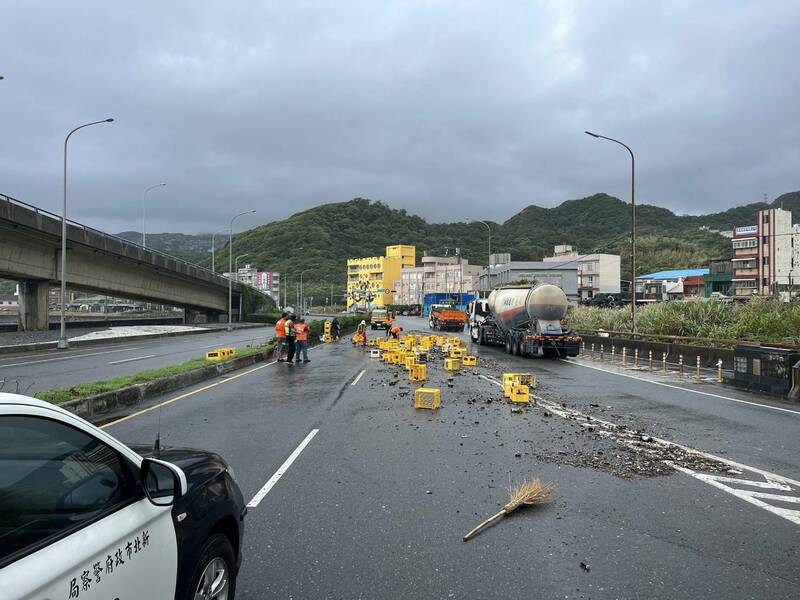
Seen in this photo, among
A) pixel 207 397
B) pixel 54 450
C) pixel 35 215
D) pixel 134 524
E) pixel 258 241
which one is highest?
pixel 258 241

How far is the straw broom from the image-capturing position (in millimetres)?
5530

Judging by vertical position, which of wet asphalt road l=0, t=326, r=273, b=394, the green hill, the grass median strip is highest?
the green hill

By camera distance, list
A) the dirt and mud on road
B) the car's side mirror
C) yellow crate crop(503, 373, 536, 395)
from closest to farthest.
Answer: the car's side mirror
the dirt and mud on road
yellow crate crop(503, 373, 536, 395)

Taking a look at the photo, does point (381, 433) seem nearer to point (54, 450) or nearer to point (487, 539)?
point (487, 539)

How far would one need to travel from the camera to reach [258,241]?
164750 millimetres

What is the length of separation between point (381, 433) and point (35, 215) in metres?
31.9

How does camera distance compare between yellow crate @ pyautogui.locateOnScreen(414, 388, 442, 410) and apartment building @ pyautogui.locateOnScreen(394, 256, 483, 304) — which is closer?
yellow crate @ pyautogui.locateOnScreen(414, 388, 442, 410)

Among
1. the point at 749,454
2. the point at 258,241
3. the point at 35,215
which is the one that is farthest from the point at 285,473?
the point at 258,241

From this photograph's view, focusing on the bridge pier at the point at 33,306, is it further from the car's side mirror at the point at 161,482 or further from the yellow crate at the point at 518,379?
the car's side mirror at the point at 161,482

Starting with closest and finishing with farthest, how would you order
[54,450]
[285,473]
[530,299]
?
[54,450] → [285,473] → [530,299]

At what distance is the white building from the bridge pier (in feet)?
261

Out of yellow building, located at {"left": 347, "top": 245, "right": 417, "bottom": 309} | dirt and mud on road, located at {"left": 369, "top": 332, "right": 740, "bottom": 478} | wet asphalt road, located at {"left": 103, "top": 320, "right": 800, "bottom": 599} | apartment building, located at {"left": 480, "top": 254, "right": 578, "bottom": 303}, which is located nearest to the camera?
wet asphalt road, located at {"left": 103, "top": 320, "right": 800, "bottom": 599}

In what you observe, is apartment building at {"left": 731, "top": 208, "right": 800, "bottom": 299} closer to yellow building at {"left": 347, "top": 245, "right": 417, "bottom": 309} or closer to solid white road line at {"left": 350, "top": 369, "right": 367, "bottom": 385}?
solid white road line at {"left": 350, "top": 369, "right": 367, "bottom": 385}

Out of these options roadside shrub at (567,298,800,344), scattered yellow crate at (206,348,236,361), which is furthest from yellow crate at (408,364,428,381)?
roadside shrub at (567,298,800,344)
